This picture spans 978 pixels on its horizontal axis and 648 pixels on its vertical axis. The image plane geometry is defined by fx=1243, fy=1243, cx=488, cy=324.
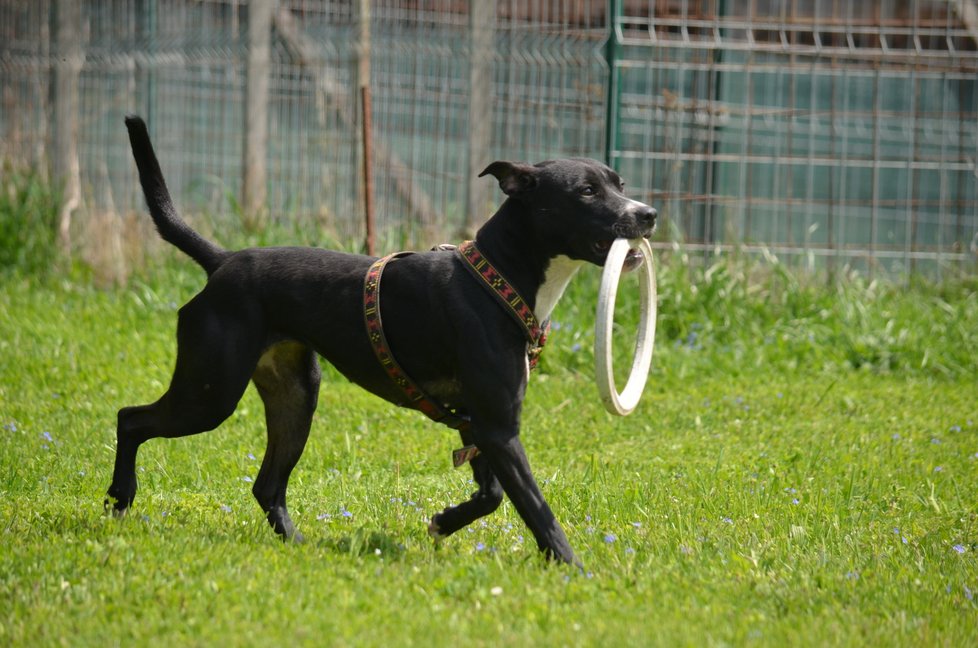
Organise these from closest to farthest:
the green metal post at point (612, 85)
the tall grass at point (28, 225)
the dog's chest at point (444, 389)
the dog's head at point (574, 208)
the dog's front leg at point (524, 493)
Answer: the dog's front leg at point (524, 493) < the dog's head at point (574, 208) < the dog's chest at point (444, 389) < the green metal post at point (612, 85) < the tall grass at point (28, 225)

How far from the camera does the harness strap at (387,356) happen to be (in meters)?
4.34

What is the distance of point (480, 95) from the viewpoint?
912 cm

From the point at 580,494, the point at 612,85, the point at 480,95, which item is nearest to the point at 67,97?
the point at 480,95

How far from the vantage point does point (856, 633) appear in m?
3.46

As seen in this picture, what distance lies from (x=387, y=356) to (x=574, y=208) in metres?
0.83

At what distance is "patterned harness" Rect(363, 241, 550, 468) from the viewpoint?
421 cm

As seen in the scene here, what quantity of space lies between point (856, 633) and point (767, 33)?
10535mm

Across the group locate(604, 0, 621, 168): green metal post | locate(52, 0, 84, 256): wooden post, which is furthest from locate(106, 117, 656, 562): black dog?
locate(52, 0, 84, 256): wooden post

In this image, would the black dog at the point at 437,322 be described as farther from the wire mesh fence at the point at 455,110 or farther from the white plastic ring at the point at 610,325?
the wire mesh fence at the point at 455,110

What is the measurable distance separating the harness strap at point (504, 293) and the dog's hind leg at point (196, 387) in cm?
83

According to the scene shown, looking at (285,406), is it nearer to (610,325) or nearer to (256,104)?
(610,325)

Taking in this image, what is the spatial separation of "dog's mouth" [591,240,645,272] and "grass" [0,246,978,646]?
97cm

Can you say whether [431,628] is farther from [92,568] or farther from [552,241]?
[552,241]

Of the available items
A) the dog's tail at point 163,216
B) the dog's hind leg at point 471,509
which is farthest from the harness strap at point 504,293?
the dog's tail at point 163,216
